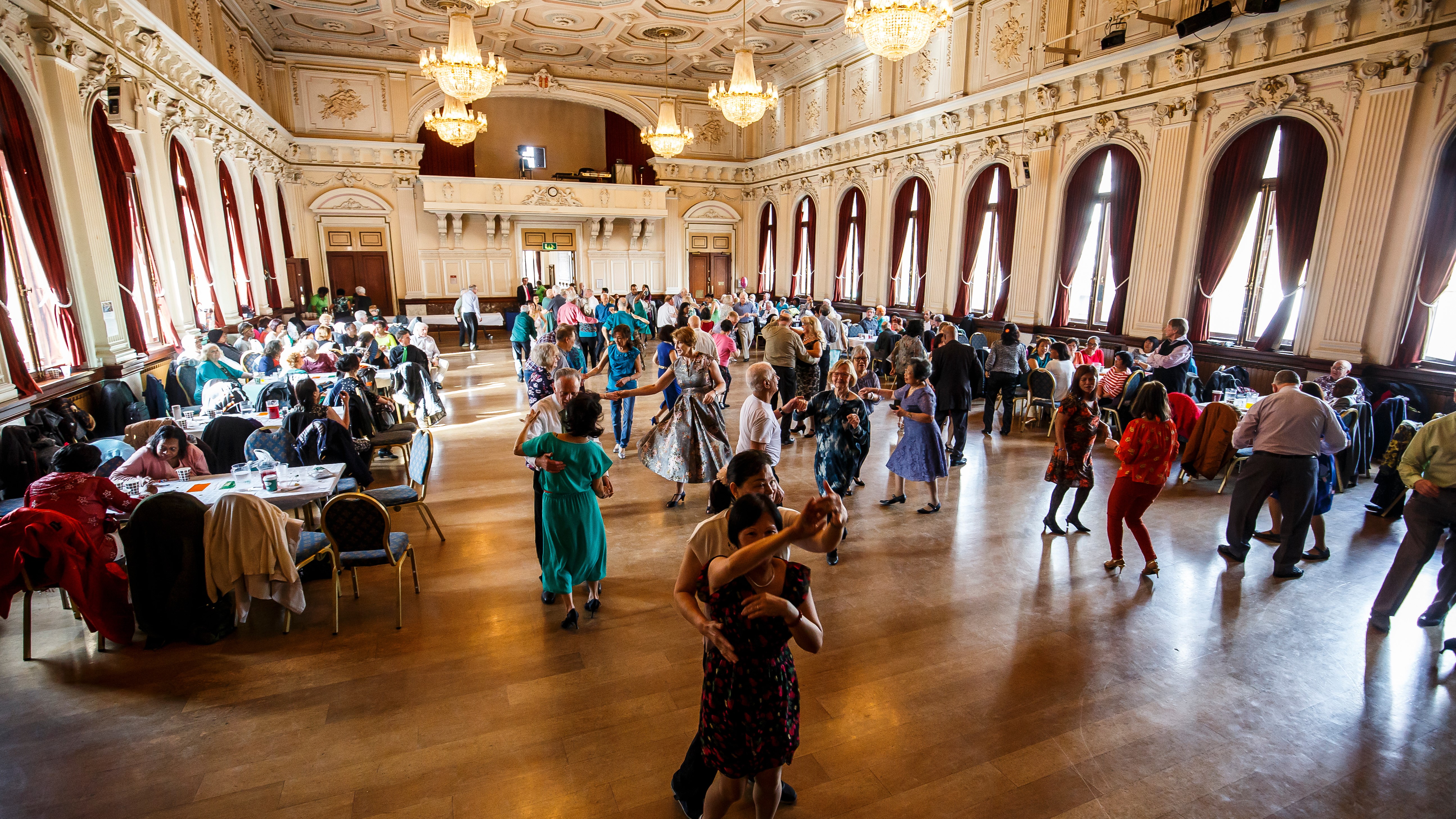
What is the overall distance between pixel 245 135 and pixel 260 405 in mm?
8893

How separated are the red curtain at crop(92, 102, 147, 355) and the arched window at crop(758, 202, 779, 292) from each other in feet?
48.2

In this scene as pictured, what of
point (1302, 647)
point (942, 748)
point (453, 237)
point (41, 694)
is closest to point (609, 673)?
point (942, 748)

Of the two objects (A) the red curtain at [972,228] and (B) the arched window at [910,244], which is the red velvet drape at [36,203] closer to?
(A) the red curtain at [972,228]

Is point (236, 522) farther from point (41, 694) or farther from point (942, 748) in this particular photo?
point (942, 748)

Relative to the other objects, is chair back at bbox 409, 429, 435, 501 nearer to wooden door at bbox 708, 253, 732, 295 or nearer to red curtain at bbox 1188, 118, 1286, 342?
red curtain at bbox 1188, 118, 1286, 342

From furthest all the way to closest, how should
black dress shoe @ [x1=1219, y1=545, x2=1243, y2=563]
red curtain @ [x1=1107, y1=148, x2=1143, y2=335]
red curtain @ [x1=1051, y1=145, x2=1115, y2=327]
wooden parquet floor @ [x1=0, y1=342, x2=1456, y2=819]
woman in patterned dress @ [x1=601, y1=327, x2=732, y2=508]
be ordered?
red curtain @ [x1=1051, y1=145, x2=1115, y2=327] → red curtain @ [x1=1107, y1=148, x2=1143, y2=335] → woman in patterned dress @ [x1=601, y1=327, x2=732, y2=508] → black dress shoe @ [x1=1219, y1=545, x2=1243, y2=563] → wooden parquet floor @ [x1=0, y1=342, x2=1456, y2=819]

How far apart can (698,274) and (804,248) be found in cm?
420

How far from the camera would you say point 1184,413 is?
649 cm

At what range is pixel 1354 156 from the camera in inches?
284

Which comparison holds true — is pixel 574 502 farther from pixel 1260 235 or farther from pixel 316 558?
pixel 1260 235

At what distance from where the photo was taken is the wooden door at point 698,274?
68.4 feet

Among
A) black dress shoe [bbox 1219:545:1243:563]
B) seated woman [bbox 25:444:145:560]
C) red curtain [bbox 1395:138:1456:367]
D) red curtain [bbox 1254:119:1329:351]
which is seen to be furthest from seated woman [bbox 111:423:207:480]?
red curtain [bbox 1395:138:1456:367]

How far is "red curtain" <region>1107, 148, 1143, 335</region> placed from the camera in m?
9.57

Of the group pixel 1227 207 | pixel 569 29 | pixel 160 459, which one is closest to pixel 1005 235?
pixel 1227 207
